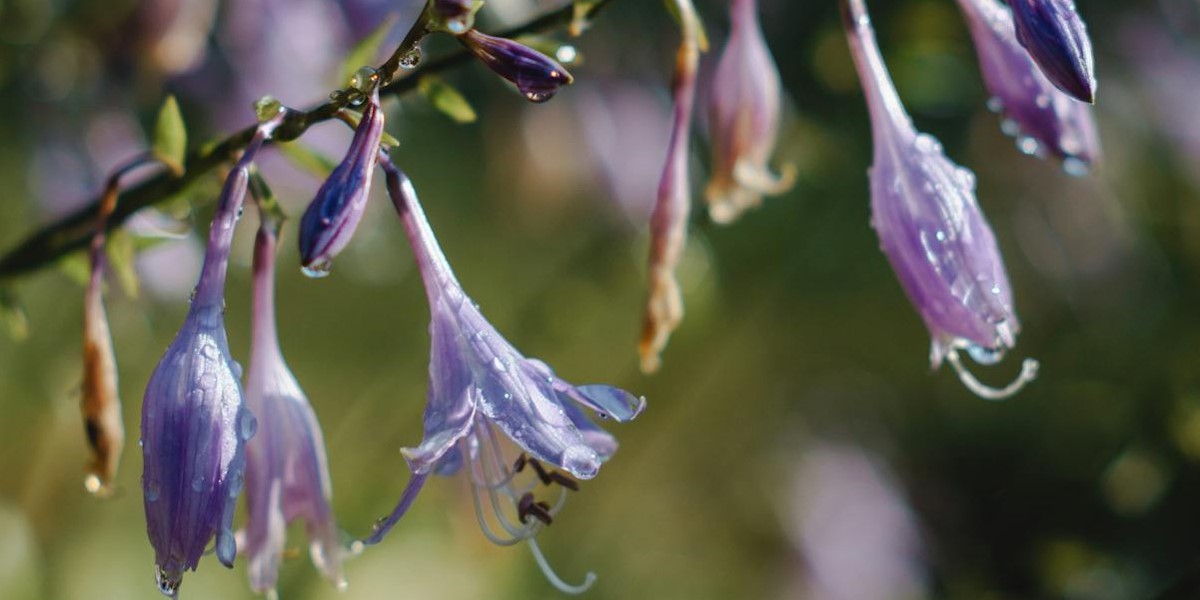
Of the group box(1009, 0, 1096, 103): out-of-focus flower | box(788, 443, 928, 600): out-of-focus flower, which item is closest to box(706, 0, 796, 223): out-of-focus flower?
Answer: box(1009, 0, 1096, 103): out-of-focus flower

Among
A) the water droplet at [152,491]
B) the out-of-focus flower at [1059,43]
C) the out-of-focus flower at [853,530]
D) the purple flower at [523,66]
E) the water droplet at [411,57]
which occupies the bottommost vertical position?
the out-of-focus flower at [853,530]

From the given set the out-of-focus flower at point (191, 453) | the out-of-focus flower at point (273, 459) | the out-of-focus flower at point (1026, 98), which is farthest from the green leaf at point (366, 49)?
the out-of-focus flower at point (1026, 98)

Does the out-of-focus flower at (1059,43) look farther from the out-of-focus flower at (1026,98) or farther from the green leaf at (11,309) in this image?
the green leaf at (11,309)

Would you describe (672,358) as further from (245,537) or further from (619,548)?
(245,537)

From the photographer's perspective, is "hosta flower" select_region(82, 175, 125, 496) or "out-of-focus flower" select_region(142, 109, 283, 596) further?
"hosta flower" select_region(82, 175, 125, 496)

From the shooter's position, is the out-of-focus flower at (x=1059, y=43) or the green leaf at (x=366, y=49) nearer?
the out-of-focus flower at (x=1059, y=43)

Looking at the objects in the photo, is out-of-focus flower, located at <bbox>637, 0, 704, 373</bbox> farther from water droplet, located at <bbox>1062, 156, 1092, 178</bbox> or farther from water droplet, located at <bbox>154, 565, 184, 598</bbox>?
water droplet, located at <bbox>154, 565, 184, 598</bbox>
